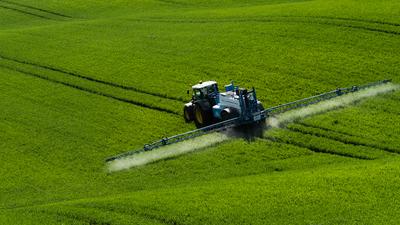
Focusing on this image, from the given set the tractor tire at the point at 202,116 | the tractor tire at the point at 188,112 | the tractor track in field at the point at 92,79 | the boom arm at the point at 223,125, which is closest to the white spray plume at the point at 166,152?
Answer: the boom arm at the point at 223,125

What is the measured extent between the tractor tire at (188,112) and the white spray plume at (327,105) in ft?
16.0

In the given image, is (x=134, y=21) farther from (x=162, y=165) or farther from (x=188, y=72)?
(x=162, y=165)

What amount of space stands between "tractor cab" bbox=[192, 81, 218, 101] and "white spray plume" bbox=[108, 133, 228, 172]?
3.39 metres

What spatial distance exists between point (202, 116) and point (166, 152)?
378 cm

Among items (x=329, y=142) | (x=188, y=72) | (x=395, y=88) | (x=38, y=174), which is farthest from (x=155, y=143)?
(x=395, y=88)

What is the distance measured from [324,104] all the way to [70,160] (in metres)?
15.1

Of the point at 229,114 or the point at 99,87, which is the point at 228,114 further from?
the point at 99,87

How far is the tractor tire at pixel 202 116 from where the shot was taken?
34.9 meters

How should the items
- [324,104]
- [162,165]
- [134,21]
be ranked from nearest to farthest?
1. [162,165]
2. [324,104]
3. [134,21]

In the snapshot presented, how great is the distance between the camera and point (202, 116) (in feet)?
115

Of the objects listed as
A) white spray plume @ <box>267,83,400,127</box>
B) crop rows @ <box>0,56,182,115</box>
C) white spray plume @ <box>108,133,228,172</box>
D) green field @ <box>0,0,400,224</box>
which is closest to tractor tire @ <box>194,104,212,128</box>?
green field @ <box>0,0,400,224</box>

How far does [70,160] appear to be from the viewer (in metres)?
33.2

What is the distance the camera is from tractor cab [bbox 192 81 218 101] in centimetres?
3559

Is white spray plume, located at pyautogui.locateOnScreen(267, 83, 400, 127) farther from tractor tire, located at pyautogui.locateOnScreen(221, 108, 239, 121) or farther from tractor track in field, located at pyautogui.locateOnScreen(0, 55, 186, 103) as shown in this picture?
tractor track in field, located at pyautogui.locateOnScreen(0, 55, 186, 103)
